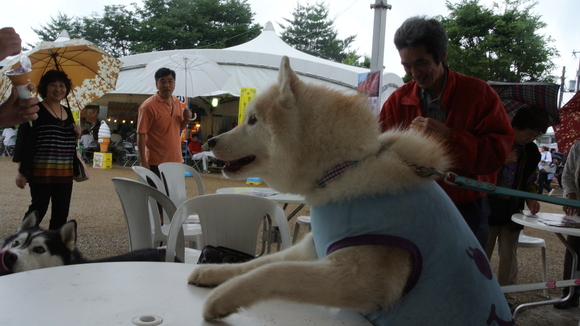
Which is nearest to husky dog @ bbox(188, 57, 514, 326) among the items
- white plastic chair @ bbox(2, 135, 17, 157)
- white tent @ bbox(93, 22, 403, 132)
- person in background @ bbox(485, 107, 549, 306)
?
person in background @ bbox(485, 107, 549, 306)

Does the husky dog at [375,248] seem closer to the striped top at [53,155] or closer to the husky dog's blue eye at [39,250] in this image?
the husky dog's blue eye at [39,250]

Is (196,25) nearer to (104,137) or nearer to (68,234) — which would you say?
(104,137)

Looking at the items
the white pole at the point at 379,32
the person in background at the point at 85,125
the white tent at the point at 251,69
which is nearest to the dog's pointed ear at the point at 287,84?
the white pole at the point at 379,32

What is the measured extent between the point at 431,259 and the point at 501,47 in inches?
871

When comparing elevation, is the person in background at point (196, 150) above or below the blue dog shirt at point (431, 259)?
below

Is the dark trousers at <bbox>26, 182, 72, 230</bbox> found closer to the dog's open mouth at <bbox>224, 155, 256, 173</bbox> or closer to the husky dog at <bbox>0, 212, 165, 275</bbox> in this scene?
the husky dog at <bbox>0, 212, 165, 275</bbox>

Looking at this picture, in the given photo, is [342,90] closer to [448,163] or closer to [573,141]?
[448,163]

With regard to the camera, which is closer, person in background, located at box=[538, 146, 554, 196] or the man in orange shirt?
the man in orange shirt

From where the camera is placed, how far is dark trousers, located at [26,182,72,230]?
3.67m

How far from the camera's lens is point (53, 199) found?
12.4 ft

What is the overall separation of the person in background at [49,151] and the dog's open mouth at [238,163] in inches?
116

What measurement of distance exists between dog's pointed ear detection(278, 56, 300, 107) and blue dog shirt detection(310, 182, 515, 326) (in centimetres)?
51

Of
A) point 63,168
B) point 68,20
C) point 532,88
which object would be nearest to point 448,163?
point 532,88

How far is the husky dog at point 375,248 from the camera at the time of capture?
980 mm
